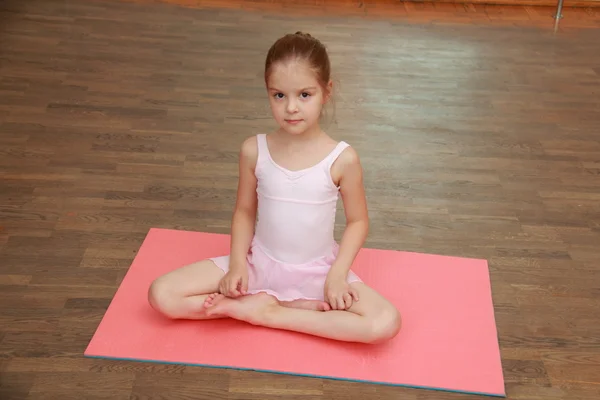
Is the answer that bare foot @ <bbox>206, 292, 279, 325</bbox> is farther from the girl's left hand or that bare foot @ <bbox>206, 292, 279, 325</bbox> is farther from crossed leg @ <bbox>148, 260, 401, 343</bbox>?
the girl's left hand

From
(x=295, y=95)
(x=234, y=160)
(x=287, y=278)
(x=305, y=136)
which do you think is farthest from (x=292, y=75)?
(x=234, y=160)

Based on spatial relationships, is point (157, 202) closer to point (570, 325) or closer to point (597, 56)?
point (570, 325)

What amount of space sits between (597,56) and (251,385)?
2812 mm

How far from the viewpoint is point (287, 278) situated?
5.75 ft

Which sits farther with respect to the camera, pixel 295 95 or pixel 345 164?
pixel 345 164

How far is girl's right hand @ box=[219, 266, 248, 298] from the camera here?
171 cm

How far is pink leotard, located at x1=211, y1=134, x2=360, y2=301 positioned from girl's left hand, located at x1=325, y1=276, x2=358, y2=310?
64 mm

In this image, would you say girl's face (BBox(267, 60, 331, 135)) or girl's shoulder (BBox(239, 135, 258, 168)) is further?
girl's shoulder (BBox(239, 135, 258, 168))

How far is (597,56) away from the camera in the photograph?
3.69 m

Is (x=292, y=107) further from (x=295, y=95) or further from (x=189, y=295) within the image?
(x=189, y=295)

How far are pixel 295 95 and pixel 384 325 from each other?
0.53 metres

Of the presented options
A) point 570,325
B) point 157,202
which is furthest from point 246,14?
point 570,325

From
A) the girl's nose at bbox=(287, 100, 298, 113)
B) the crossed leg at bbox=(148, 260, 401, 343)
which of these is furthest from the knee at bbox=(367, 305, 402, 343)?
the girl's nose at bbox=(287, 100, 298, 113)

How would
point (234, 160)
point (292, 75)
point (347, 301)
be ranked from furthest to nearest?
point (234, 160), point (347, 301), point (292, 75)
